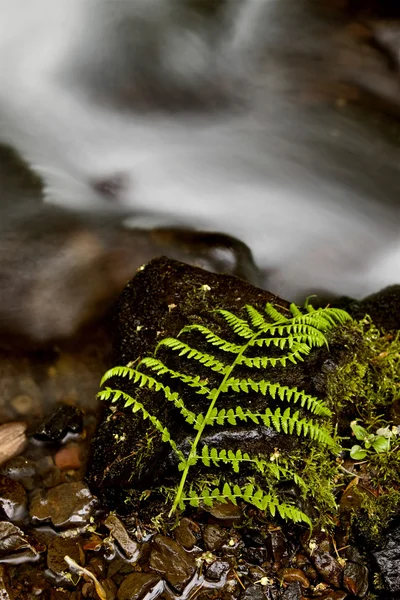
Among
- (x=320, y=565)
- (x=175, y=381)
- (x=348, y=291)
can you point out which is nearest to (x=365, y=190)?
(x=348, y=291)

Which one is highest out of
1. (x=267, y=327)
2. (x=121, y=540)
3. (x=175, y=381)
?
(x=267, y=327)

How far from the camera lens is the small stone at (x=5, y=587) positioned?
9.94 feet

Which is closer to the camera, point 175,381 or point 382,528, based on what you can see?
point 382,528

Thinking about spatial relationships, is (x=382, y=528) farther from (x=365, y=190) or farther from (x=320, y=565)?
(x=365, y=190)

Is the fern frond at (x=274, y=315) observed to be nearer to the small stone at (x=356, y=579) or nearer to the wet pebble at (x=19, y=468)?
the small stone at (x=356, y=579)

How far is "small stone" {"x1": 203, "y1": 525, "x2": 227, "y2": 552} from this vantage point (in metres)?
3.18

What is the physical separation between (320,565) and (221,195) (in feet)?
15.3

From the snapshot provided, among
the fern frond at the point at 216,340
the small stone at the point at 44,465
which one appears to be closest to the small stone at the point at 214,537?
the fern frond at the point at 216,340

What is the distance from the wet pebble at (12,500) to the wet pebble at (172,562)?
3.08 ft

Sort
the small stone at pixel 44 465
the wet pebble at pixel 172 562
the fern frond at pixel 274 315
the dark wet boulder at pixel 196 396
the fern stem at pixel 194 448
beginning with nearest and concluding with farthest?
the wet pebble at pixel 172 562, the fern stem at pixel 194 448, the dark wet boulder at pixel 196 396, the fern frond at pixel 274 315, the small stone at pixel 44 465

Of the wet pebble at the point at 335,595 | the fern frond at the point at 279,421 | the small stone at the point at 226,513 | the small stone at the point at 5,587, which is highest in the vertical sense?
the fern frond at the point at 279,421

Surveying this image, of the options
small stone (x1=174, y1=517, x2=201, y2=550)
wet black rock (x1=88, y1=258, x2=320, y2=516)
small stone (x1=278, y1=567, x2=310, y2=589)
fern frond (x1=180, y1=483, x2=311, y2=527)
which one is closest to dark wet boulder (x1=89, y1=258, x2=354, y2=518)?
wet black rock (x1=88, y1=258, x2=320, y2=516)

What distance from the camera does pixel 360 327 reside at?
4.23 metres

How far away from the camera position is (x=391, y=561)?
3027 millimetres
